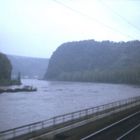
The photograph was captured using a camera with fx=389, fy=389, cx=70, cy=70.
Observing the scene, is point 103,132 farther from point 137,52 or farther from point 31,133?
point 137,52

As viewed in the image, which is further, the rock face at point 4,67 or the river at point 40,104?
the rock face at point 4,67

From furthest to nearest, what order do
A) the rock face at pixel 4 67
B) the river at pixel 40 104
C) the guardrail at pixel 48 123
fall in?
the rock face at pixel 4 67 → the river at pixel 40 104 → the guardrail at pixel 48 123

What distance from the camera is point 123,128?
20766 millimetres

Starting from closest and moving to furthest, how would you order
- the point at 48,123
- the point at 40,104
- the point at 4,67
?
1. the point at 48,123
2. the point at 40,104
3. the point at 4,67

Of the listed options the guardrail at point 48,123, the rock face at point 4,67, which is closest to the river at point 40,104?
the guardrail at point 48,123

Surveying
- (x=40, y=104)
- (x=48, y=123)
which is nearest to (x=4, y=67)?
(x=40, y=104)

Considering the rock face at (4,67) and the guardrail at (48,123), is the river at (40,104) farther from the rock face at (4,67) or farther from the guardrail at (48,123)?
the rock face at (4,67)

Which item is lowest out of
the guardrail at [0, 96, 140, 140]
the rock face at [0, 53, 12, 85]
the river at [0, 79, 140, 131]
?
the river at [0, 79, 140, 131]

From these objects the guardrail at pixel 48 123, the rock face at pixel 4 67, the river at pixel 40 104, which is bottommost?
the river at pixel 40 104

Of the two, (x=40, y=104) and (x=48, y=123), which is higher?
(x=48, y=123)

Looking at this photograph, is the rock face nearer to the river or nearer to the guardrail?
the river

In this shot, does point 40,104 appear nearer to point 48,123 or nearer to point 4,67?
Answer: point 48,123

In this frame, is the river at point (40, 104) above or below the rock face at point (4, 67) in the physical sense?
below

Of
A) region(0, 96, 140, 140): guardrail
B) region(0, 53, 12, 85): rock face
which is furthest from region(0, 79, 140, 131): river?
region(0, 53, 12, 85): rock face
